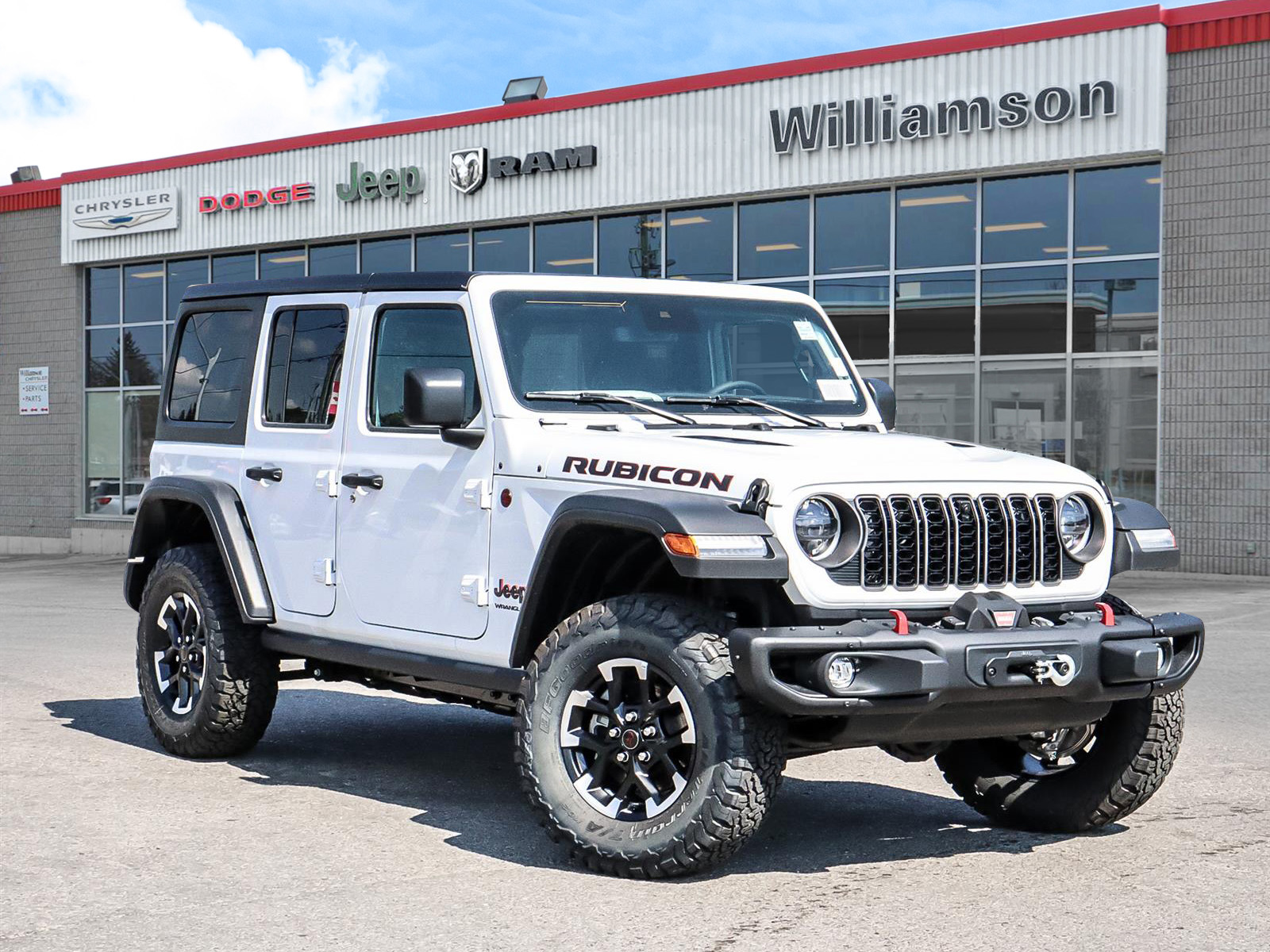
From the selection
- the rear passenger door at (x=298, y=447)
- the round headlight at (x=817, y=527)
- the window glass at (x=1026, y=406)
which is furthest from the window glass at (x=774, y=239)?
the round headlight at (x=817, y=527)

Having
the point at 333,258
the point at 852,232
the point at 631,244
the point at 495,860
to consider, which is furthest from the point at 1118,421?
the point at 495,860

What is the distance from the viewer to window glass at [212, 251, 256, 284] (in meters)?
27.1

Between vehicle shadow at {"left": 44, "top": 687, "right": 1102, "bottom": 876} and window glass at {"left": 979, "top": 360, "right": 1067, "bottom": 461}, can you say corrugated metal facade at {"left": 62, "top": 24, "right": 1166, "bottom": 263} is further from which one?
vehicle shadow at {"left": 44, "top": 687, "right": 1102, "bottom": 876}

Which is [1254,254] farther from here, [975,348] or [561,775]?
[561,775]

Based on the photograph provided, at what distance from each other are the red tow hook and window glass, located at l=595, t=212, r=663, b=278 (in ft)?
55.3

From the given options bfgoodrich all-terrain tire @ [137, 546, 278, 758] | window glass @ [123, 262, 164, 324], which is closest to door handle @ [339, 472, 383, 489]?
bfgoodrich all-terrain tire @ [137, 546, 278, 758]

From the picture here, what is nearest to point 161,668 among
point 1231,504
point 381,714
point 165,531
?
point 165,531

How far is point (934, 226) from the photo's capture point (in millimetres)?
20297

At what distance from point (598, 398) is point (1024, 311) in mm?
14430

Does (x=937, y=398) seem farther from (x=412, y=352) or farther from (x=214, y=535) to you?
(x=412, y=352)

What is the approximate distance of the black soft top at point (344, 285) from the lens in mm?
6520

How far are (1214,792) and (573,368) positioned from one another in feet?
10.6

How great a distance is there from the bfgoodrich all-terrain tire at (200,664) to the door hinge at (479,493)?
177cm

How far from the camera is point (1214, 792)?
6.82m
